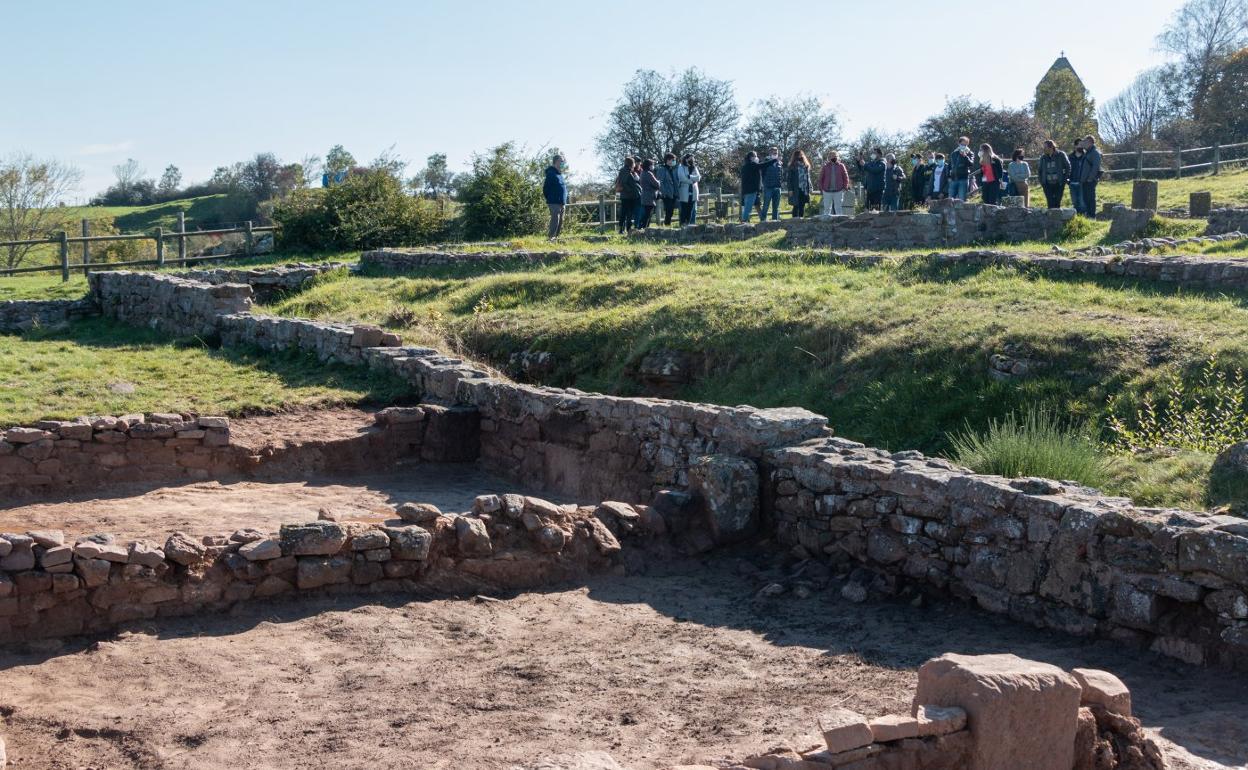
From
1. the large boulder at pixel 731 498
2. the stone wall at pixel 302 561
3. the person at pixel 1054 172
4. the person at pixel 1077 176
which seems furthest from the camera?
the person at pixel 1054 172

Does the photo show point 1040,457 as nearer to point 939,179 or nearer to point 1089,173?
point 1089,173

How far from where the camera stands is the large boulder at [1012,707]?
16.5 ft

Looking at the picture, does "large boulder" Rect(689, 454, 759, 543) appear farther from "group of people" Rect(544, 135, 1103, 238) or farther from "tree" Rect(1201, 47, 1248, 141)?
"tree" Rect(1201, 47, 1248, 141)

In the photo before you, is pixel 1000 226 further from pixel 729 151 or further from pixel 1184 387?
pixel 729 151

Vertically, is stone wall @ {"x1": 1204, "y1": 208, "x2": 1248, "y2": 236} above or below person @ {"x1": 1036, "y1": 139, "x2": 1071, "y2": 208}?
below

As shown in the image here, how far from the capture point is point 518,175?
2945cm

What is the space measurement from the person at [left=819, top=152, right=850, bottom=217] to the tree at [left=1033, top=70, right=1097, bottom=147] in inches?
1013

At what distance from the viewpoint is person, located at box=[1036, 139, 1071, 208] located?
22.4 meters

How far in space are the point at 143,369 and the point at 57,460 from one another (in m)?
4.02

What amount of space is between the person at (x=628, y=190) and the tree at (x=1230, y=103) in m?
26.5

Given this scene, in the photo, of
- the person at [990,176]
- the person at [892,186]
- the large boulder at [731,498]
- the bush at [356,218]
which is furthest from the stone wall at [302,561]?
the bush at [356,218]

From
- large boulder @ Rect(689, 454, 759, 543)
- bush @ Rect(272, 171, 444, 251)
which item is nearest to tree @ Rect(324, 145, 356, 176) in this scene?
bush @ Rect(272, 171, 444, 251)

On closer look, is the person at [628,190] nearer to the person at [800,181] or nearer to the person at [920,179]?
the person at [800,181]

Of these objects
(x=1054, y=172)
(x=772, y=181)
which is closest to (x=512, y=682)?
(x=1054, y=172)
